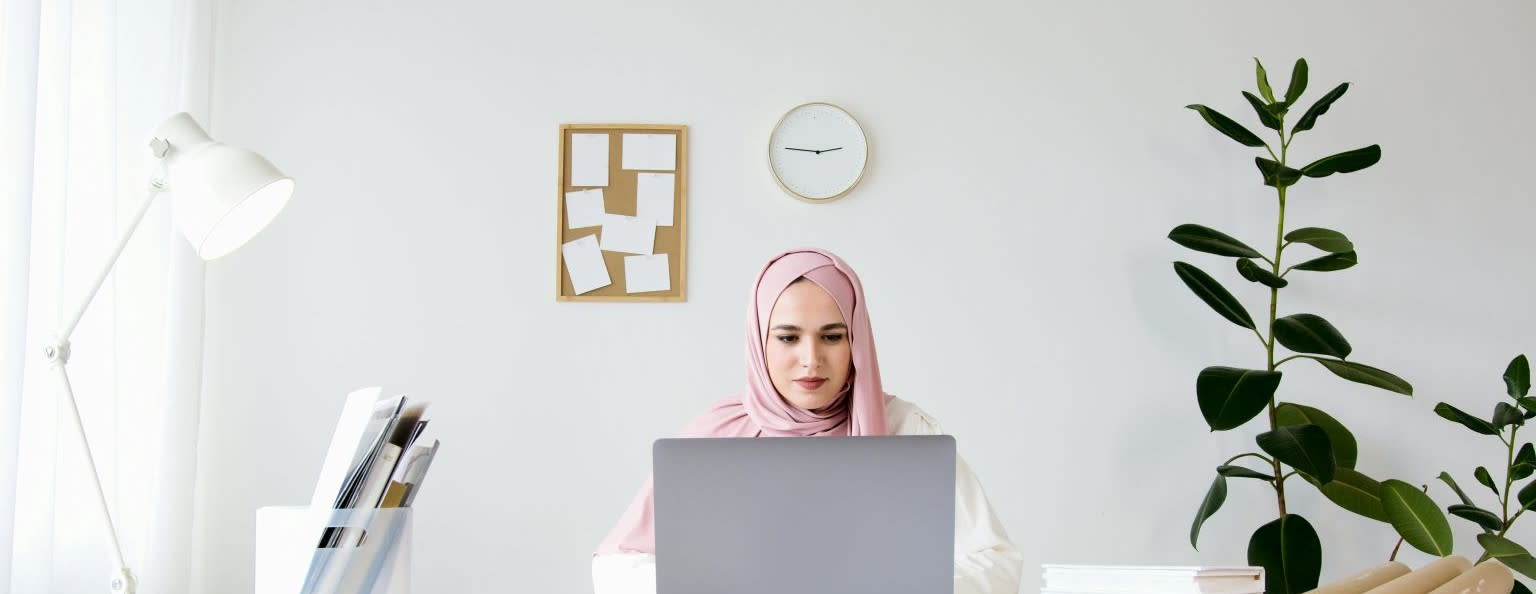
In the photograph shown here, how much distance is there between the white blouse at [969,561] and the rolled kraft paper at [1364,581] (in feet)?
1.35

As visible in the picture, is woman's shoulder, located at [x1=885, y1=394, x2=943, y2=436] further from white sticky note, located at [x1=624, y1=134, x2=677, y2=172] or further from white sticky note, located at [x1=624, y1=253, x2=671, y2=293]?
white sticky note, located at [x1=624, y1=134, x2=677, y2=172]

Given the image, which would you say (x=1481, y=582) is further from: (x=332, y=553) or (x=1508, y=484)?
(x=1508, y=484)

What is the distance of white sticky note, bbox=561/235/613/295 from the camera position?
9.84 feet

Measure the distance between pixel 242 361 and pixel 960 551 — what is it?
206 centimetres

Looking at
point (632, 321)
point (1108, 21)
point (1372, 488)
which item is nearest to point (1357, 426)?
point (1372, 488)

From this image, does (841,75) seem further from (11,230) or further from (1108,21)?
(11,230)

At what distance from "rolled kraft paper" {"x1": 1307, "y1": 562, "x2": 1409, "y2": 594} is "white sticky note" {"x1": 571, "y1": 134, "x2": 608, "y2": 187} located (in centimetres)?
205

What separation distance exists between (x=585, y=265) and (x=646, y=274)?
6.4 inches

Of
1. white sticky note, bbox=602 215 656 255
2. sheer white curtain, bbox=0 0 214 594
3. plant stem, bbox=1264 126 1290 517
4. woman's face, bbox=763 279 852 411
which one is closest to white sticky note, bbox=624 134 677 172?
white sticky note, bbox=602 215 656 255

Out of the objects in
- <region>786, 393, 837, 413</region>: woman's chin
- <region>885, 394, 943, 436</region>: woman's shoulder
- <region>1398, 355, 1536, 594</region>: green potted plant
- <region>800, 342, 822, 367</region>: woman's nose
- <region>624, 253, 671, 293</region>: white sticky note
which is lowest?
<region>1398, 355, 1536, 594</region>: green potted plant

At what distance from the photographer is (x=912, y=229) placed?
3035 millimetres

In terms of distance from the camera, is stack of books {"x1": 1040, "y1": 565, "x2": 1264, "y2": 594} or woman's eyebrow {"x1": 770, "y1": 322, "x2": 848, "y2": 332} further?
woman's eyebrow {"x1": 770, "y1": 322, "x2": 848, "y2": 332}

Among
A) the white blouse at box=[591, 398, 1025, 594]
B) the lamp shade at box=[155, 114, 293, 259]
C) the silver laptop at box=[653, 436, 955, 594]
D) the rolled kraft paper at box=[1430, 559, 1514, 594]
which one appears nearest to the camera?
the silver laptop at box=[653, 436, 955, 594]

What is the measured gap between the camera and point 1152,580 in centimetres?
125
